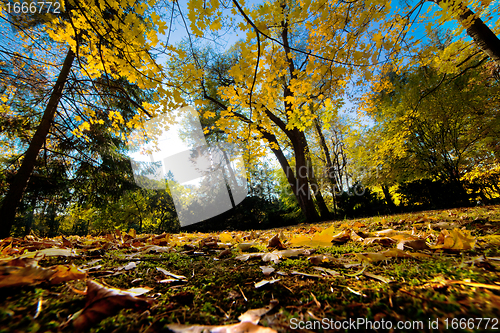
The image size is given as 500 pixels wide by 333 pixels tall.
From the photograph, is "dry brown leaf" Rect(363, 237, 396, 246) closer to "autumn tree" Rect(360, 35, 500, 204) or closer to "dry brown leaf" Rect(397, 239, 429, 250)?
"dry brown leaf" Rect(397, 239, 429, 250)

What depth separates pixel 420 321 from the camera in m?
0.39

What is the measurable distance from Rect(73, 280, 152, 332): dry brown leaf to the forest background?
5.42 ft

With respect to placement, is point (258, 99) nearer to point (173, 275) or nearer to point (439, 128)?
point (173, 275)

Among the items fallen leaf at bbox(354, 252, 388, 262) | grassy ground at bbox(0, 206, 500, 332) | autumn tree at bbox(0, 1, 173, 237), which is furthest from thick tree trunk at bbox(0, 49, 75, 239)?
fallen leaf at bbox(354, 252, 388, 262)

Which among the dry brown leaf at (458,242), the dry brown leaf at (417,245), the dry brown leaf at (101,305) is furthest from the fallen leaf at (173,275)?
the dry brown leaf at (458,242)

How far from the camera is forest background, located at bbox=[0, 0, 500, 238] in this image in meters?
2.47

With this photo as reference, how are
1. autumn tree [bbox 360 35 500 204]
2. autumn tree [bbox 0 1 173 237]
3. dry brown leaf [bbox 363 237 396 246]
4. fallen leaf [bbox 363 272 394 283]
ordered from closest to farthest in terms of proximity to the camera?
1. fallen leaf [bbox 363 272 394 283]
2. dry brown leaf [bbox 363 237 396 246]
3. autumn tree [bbox 0 1 173 237]
4. autumn tree [bbox 360 35 500 204]

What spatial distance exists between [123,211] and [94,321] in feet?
50.0

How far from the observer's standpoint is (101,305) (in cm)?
44

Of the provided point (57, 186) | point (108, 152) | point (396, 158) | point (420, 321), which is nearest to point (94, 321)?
point (420, 321)

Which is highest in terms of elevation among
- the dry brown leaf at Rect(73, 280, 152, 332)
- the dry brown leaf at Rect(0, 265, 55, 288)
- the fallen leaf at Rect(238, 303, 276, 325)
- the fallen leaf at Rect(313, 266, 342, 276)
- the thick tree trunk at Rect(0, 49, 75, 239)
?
the thick tree trunk at Rect(0, 49, 75, 239)

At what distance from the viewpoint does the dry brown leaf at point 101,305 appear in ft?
1.29

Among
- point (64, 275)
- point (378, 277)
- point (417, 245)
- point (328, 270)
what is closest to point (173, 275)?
point (64, 275)

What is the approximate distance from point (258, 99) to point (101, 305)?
3.54 m
